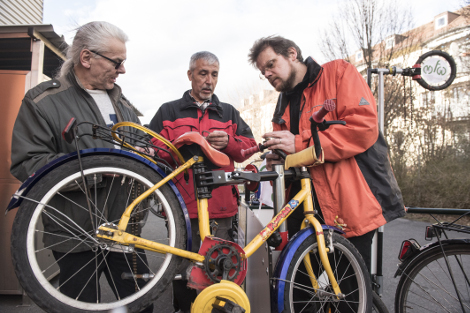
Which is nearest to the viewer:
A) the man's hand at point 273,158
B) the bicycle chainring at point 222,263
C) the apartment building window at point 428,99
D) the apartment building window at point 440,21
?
the bicycle chainring at point 222,263

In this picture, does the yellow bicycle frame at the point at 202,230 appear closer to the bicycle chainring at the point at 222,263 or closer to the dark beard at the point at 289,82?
the bicycle chainring at the point at 222,263

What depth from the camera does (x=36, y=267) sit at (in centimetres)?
124

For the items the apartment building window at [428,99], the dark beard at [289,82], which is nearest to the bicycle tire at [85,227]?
the dark beard at [289,82]

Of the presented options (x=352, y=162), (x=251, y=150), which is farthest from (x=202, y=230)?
(x=352, y=162)

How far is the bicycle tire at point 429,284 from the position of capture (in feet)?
6.36

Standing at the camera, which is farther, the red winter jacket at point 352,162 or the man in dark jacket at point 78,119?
the red winter jacket at point 352,162

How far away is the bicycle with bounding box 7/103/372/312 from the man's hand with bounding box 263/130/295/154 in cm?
8

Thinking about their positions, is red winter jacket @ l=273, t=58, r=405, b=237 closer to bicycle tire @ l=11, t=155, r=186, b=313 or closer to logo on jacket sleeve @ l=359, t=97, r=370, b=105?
logo on jacket sleeve @ l=359, t=97, r=370, b=105

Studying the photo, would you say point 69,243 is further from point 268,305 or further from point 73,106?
point 268,305

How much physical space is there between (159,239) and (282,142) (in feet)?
2.96

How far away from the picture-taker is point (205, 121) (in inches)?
102

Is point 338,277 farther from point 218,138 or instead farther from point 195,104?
point 195,104

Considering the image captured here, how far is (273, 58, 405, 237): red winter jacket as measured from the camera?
1744 mm

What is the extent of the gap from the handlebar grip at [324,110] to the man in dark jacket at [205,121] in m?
0.90
